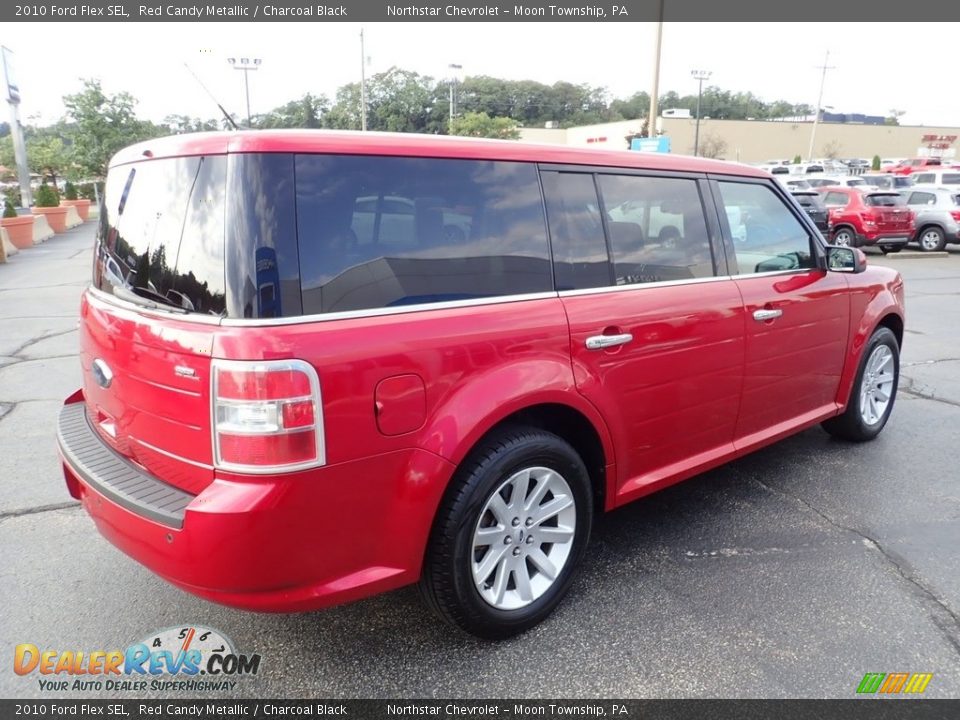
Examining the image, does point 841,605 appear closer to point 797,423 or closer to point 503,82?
point 797,423

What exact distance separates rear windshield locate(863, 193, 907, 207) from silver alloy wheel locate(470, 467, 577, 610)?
17.8 meters

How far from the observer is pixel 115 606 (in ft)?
9.66

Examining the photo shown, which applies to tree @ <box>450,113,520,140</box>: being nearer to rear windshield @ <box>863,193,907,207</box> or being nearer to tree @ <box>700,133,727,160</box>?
tree @ <box>700,133,727,160</box>

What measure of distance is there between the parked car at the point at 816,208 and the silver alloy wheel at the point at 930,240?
2.62 meters

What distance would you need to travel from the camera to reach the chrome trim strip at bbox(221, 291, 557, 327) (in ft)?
6.78

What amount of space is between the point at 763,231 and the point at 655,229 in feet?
3.32

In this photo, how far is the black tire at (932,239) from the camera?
17812mm

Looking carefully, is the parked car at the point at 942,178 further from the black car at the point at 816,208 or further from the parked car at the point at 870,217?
the parked car at the point at 870,217

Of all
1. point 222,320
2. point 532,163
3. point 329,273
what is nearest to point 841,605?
point 532,163

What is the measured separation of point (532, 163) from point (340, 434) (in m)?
1.39

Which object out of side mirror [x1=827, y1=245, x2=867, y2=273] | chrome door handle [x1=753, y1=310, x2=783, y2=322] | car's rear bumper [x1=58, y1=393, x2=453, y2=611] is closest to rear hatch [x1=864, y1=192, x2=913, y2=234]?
side mirror [x1=827, y1=245, x2=867, y2=273]

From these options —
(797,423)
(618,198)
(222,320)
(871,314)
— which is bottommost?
(797,423)

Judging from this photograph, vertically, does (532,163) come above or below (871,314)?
above

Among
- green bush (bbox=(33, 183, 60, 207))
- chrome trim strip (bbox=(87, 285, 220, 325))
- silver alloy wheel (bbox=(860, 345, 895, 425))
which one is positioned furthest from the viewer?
green bush (bbox=(33, 183, 60, 207))
